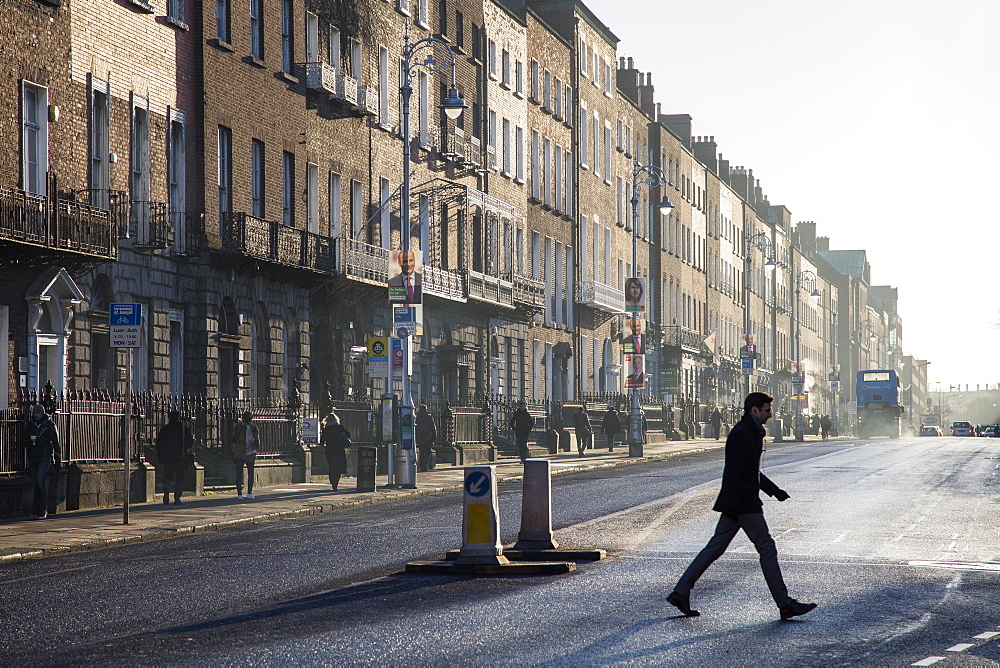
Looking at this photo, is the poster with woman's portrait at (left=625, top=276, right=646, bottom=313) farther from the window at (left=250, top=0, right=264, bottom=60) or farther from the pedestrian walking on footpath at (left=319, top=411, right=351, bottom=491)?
the pedestrian walking on footpath at (left=319, top=411, right=351, bottom=491)

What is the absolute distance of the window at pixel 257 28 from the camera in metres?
35.7

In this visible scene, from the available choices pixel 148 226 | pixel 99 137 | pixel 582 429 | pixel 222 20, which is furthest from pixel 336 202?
pixel 582 429

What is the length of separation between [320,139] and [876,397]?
67.4m

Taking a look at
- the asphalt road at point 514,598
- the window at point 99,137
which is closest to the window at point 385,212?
the window at point 99,137

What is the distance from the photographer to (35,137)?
26953mm

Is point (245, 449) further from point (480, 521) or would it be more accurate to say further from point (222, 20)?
point (480, 521)

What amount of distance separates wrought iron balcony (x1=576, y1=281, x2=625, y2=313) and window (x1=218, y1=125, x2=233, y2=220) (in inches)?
1181

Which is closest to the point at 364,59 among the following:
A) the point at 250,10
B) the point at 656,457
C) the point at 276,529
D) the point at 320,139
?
the point at 320,139

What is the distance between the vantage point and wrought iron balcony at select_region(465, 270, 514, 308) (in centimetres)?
4800

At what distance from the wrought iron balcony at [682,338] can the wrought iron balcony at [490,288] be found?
84.8ft

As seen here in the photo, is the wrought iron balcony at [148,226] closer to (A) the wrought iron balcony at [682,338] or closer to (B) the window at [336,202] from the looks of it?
(B) the window at [336,202]

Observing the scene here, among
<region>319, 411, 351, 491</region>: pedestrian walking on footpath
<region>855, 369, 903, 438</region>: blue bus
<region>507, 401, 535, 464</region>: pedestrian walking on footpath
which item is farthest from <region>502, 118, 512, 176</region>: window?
<region>855, 369, 903, 438</region>: blue bus

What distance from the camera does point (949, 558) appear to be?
669 inches

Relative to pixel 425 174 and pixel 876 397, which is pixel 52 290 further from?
pixel 876 397
